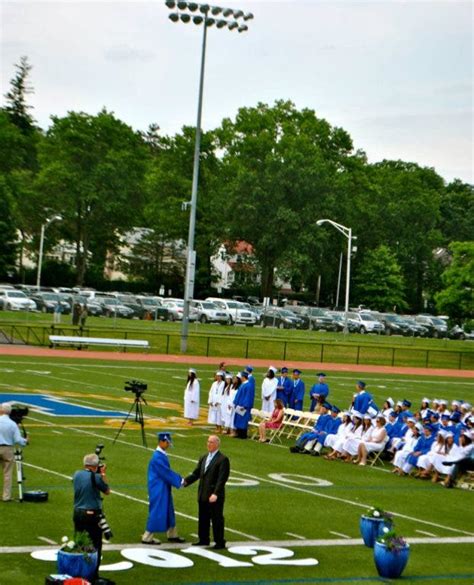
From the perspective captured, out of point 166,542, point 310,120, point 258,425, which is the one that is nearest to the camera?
point 166,542

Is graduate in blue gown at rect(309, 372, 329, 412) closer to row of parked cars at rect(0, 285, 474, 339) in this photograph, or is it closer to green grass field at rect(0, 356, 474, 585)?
green grass field at rect(0, 356, 474, 585)

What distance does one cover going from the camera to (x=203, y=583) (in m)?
14.9

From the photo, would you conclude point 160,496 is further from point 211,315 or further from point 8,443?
point 211,315

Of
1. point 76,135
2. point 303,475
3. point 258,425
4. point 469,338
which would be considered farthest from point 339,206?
point 303,475


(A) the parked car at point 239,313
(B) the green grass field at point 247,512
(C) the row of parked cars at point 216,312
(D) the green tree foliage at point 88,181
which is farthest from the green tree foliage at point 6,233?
(B) the green grass field at point 247,512

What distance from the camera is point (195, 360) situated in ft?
179

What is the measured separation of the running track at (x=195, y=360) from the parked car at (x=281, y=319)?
2504cm

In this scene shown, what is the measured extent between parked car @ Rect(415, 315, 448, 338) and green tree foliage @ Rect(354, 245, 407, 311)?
7761 millimetres

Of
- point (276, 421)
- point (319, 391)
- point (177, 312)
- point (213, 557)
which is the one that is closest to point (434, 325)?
point (177, 312)

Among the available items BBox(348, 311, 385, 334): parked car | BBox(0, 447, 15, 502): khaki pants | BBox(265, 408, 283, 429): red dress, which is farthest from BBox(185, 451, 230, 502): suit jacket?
BBox(348, 311, 385, 334): parked car

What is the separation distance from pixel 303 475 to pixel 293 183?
238 feet

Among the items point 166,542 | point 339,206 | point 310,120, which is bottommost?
point 166,542

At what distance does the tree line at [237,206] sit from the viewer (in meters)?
96.6

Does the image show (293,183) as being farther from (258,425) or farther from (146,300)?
(258,425)
